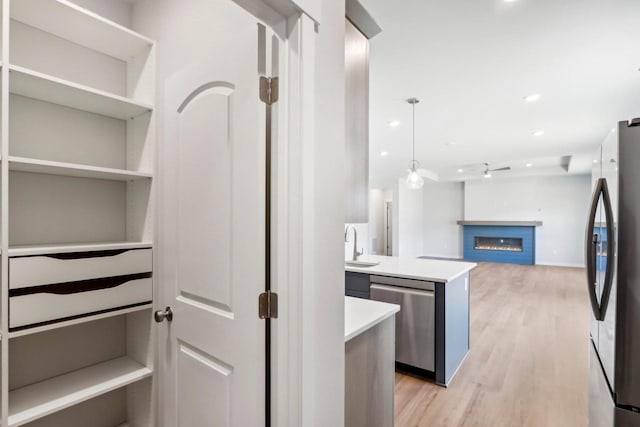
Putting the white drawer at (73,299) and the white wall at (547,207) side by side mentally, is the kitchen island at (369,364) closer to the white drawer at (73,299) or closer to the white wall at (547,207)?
the white drawer at (73,299)

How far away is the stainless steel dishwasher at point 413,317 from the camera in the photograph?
2.68 metres

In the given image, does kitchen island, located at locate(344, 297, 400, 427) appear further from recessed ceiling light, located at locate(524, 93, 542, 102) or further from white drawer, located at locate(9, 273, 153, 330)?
recessed ceiling light, located at locate(524, 93, 542, 102)

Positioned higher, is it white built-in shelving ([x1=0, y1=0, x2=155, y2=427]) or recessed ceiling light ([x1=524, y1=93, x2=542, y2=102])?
recessed ceiling light ([x1=524, y1=93, x2=542, y2=102])

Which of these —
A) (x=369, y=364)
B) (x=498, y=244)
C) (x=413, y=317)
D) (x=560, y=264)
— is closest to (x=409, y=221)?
(x=498, y=244)

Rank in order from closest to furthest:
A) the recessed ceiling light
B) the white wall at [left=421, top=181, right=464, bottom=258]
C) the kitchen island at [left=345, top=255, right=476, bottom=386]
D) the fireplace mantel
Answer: the kitchen island at [left=345, top=255, right=476, bottom=386], the recessed ceiling light, the fireplace mantel, the white wall at [left=421, top=181, right=464, bottom=258]

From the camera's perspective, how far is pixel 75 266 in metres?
1.37

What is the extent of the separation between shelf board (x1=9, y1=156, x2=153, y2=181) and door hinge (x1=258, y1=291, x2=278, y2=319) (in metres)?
0.96

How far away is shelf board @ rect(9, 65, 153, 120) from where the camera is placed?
1.27 metres

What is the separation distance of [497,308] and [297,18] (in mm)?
5191

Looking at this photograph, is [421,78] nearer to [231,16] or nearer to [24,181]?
[231,16]

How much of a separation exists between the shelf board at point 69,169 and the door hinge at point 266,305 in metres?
0.96

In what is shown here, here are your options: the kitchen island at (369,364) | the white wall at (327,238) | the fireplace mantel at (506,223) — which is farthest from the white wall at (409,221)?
the white wall at (327,238)

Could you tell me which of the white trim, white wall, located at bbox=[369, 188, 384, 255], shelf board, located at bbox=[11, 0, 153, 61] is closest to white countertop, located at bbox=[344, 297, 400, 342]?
shelf board, located at bbox=[11, 0, 153, 61]

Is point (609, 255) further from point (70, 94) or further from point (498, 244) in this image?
point (498, 244)
